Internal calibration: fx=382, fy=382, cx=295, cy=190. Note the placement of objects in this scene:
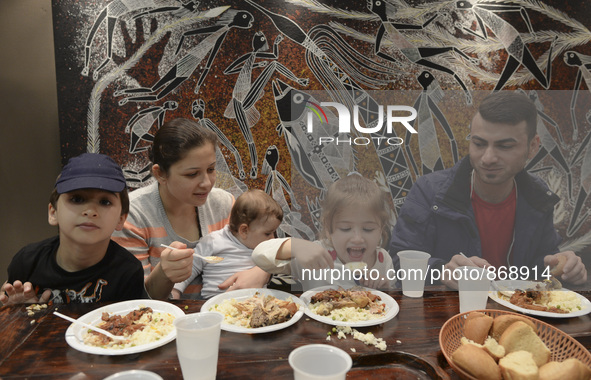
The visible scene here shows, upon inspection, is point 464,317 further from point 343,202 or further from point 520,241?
point 343,202

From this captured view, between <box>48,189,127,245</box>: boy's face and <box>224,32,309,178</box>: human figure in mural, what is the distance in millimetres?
1744

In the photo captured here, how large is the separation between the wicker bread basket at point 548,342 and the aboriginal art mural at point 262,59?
6.71 ft

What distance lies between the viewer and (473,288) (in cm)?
144

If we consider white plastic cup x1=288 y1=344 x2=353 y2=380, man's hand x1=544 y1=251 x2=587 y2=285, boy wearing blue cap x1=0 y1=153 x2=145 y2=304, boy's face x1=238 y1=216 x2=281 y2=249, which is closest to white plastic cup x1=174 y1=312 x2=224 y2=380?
white plastic cup x1=288 y1=344 x2=353 y2=380

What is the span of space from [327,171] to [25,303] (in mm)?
1360

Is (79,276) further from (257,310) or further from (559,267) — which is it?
(559,267)

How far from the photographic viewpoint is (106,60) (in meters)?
3.12

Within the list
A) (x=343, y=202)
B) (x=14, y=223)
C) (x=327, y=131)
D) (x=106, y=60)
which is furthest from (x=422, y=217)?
(x=14, y=223)

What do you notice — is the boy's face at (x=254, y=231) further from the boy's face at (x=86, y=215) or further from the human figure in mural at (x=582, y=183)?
the human figure in mural at (x=582, y=183)

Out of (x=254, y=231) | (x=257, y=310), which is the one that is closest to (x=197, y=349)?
(x=257, y=310)

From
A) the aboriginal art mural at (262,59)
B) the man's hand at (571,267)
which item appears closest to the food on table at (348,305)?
the man's hand at (571,267)

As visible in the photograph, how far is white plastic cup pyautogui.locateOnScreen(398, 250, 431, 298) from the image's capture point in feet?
5.12

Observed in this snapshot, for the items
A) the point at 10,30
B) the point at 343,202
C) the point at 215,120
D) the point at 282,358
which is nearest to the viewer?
the point at 282,358

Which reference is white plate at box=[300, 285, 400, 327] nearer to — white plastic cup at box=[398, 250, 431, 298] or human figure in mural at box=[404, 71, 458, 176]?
white plastic cup at box=[398, 250, 431, 298]
